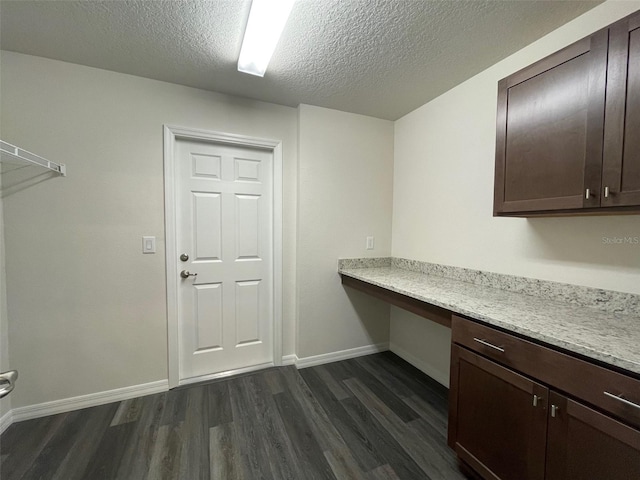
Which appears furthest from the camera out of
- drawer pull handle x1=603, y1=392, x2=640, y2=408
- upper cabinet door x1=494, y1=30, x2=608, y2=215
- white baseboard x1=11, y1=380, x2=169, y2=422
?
white baseboard x1=11, y1=380, x2=169, y2=422

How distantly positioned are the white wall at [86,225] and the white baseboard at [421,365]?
214 cm

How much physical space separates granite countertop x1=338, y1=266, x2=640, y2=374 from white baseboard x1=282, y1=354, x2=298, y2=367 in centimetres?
119

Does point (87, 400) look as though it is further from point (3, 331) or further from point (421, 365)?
point (421, 365)

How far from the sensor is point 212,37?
151 cm

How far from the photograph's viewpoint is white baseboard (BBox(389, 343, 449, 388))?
2163mm

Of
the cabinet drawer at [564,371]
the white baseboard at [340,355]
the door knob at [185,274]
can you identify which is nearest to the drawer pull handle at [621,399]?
the cabinet drawer at [564,371]

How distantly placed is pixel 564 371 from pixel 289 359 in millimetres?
2043

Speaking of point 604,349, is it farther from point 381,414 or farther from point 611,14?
point 611,14

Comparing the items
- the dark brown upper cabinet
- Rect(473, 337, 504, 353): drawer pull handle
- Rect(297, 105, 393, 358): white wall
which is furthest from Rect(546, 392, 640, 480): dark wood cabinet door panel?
Rect(297, 105, 393, 358): white wall

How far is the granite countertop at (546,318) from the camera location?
0.86m

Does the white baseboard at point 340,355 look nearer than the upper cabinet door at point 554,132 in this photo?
No

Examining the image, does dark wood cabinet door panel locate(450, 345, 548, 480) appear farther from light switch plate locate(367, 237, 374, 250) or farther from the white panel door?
the white panel door

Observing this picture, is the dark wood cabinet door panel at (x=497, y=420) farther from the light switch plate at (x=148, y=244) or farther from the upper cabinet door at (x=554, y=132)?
the light switch plate at (x=148, y=244)

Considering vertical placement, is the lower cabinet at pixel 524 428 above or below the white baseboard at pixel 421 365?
above
